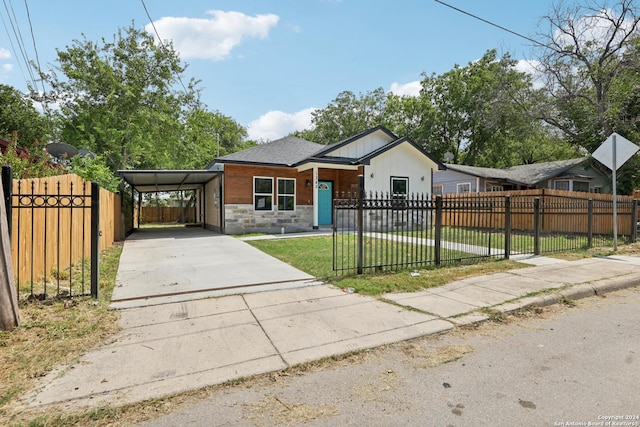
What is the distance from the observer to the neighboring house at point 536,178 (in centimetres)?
2194

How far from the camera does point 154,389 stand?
8.45ft

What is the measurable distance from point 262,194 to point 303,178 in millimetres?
2097

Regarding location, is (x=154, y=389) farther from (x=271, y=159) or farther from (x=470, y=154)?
(x=470, y=154)

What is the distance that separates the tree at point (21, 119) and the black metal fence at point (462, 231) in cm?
2594

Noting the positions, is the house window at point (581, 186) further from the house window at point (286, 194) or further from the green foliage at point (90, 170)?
the green foliage at point (90, 170)

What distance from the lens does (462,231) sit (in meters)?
9.91

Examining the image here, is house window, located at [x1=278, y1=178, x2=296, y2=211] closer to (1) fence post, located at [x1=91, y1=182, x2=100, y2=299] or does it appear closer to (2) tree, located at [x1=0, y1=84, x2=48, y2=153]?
(1) fence post, located at [x1=91, y1=182, x2=100, y2=299]

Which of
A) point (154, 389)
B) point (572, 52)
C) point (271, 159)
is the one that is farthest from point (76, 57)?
point (572, 52)

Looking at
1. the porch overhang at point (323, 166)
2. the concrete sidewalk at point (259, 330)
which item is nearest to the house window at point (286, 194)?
the porch overhang at point (323, 166)

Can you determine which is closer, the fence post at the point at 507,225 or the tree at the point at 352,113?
the fence post at the point at 507,225

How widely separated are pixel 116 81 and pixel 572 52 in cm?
2668

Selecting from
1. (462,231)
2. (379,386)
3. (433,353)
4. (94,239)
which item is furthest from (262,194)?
(379,386)

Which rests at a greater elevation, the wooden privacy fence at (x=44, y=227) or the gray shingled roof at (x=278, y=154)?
the gray shingled roof at (x=278, y=154)

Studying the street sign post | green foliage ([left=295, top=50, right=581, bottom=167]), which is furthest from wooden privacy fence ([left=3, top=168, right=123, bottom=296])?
green foliage ([left=295, top=50, right=581, bottom=167])
